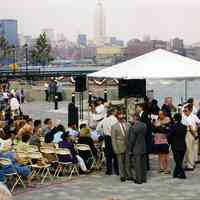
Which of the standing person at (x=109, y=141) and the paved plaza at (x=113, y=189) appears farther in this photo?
the standing person at (x=109, y=141)

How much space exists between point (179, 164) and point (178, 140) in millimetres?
593

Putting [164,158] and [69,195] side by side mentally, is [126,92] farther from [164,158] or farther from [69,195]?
[69,195]

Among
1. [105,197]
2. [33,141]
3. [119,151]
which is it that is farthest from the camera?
[33,141]

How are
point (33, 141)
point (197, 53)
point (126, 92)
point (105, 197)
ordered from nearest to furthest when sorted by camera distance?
point (105, 197)
point (33, 141)
point (126, 92)
point (197, 53)

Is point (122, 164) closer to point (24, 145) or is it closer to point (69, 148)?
point (69, 148)

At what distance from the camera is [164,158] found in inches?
470

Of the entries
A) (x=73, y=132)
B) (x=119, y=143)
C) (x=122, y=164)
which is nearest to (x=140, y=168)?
(x=122, y=164)

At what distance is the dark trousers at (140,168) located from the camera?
10953 mm

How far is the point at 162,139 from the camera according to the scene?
11664 mm

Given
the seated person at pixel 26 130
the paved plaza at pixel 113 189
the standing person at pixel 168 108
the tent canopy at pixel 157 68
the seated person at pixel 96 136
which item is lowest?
the paved plaza at pixel 113 189

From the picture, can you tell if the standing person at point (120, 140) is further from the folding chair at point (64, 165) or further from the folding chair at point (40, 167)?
the folding chair at point (40, 167)

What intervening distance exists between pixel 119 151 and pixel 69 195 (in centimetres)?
174

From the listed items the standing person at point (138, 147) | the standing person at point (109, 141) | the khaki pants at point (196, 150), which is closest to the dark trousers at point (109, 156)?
the standing person at point (109, 141)

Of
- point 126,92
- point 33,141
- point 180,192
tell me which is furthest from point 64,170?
point 126,92
